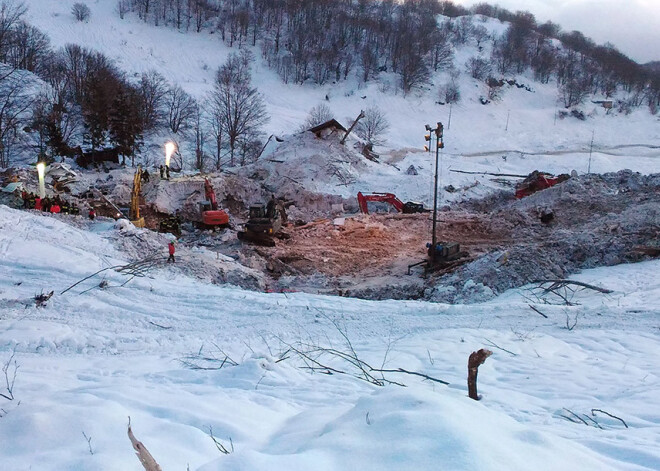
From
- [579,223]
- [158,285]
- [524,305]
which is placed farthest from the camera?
[579,223]

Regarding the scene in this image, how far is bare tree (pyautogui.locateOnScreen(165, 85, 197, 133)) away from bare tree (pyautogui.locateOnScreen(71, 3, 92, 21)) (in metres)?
31.0

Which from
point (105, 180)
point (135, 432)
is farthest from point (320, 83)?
point (135, 432)

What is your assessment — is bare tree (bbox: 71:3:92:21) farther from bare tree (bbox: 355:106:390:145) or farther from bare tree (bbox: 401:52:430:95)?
bare tree (bbox: 355:106:390:145)

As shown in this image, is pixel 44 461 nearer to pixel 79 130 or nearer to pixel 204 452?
pixel 204 452

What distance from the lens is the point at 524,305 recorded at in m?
10.1

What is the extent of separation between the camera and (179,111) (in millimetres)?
48594

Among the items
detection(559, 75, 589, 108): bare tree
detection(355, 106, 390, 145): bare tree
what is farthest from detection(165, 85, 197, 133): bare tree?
detection(559, 75, 589, 108): bare tree

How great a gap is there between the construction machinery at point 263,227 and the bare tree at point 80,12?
216 ft

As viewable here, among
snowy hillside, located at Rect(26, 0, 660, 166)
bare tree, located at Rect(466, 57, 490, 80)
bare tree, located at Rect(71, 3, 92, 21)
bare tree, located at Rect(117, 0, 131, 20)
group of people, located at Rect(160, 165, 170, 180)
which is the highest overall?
bare tree, located at Rect(117, 0, 131, 20)

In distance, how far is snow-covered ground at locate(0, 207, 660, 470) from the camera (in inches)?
134

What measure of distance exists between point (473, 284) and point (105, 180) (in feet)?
70.2

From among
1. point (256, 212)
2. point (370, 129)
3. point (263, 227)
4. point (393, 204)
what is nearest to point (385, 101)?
point (370, 129)

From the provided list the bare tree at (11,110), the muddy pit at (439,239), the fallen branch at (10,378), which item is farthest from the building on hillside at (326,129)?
the fallen branch at (10,378)

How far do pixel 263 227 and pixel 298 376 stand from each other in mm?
12865
